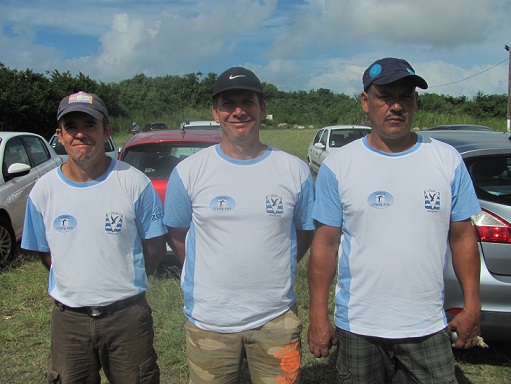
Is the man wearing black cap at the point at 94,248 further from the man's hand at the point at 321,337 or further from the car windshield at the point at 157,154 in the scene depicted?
the car windshield at the point at 157,154

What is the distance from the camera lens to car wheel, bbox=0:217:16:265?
5.78 meters

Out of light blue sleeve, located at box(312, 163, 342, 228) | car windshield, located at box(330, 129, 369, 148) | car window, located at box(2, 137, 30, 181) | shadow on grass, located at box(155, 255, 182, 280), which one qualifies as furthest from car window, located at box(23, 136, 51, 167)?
car windshield, located at box(330, 129, 369, 148)

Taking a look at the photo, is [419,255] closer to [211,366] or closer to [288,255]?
[288,255]

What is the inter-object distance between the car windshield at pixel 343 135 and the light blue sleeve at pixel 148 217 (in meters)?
10.8

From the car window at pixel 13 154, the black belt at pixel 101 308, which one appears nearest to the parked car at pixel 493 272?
the black belt at pixel 101 308

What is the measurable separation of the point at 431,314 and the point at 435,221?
0.41 meters

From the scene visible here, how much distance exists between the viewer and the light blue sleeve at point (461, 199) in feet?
6.84

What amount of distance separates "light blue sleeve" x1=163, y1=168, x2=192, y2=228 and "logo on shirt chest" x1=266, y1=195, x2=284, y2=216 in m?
0.37

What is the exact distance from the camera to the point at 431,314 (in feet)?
6.87

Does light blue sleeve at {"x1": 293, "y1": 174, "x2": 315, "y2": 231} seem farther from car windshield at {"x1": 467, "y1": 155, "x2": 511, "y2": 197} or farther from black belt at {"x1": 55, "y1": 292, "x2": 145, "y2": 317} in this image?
car windshield at {"x1": 467, "y1": 155, "x2": 511, "y2": 197}

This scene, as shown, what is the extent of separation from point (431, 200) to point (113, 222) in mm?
1422

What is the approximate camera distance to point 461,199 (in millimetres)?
2090

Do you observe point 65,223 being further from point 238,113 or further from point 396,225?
point 396,225

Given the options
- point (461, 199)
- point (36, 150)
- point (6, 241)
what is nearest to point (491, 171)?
point (461, 199)
